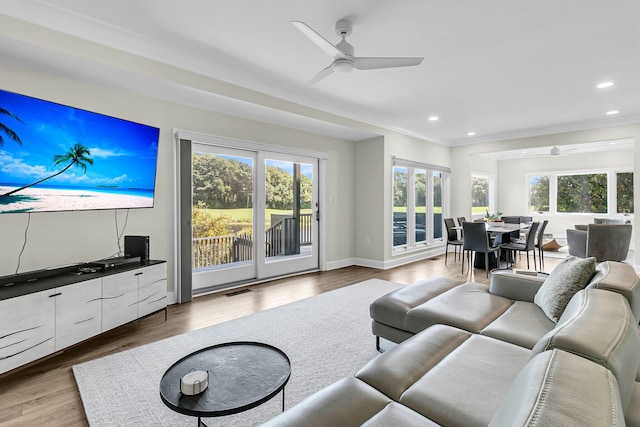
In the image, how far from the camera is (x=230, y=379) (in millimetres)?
1550

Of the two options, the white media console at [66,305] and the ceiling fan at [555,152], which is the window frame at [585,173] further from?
the white media console at [66,305]

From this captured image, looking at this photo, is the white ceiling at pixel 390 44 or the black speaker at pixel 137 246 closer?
the white ceiling at pixel 390 44

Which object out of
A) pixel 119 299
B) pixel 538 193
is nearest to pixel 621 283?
pixel 119 299

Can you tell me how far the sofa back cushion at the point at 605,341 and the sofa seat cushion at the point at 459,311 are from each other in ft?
2.88

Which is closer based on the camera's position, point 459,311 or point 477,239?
point 459,311

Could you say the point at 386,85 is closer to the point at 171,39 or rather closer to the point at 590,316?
the point at 171,39

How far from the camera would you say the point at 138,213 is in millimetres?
3699

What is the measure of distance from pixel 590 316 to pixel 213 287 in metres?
4.11

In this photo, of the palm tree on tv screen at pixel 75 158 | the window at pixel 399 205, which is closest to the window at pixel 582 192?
the window at pixel 399 205

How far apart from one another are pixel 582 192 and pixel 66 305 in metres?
11.7

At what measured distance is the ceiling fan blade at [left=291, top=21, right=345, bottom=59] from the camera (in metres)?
2.23

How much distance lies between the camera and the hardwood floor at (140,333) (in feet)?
6.42

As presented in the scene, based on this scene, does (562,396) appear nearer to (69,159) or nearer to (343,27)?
(343,27)

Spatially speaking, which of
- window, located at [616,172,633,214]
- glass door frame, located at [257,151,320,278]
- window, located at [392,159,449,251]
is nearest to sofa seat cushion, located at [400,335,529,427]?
glass door frame, located at [257,151,320,278]
